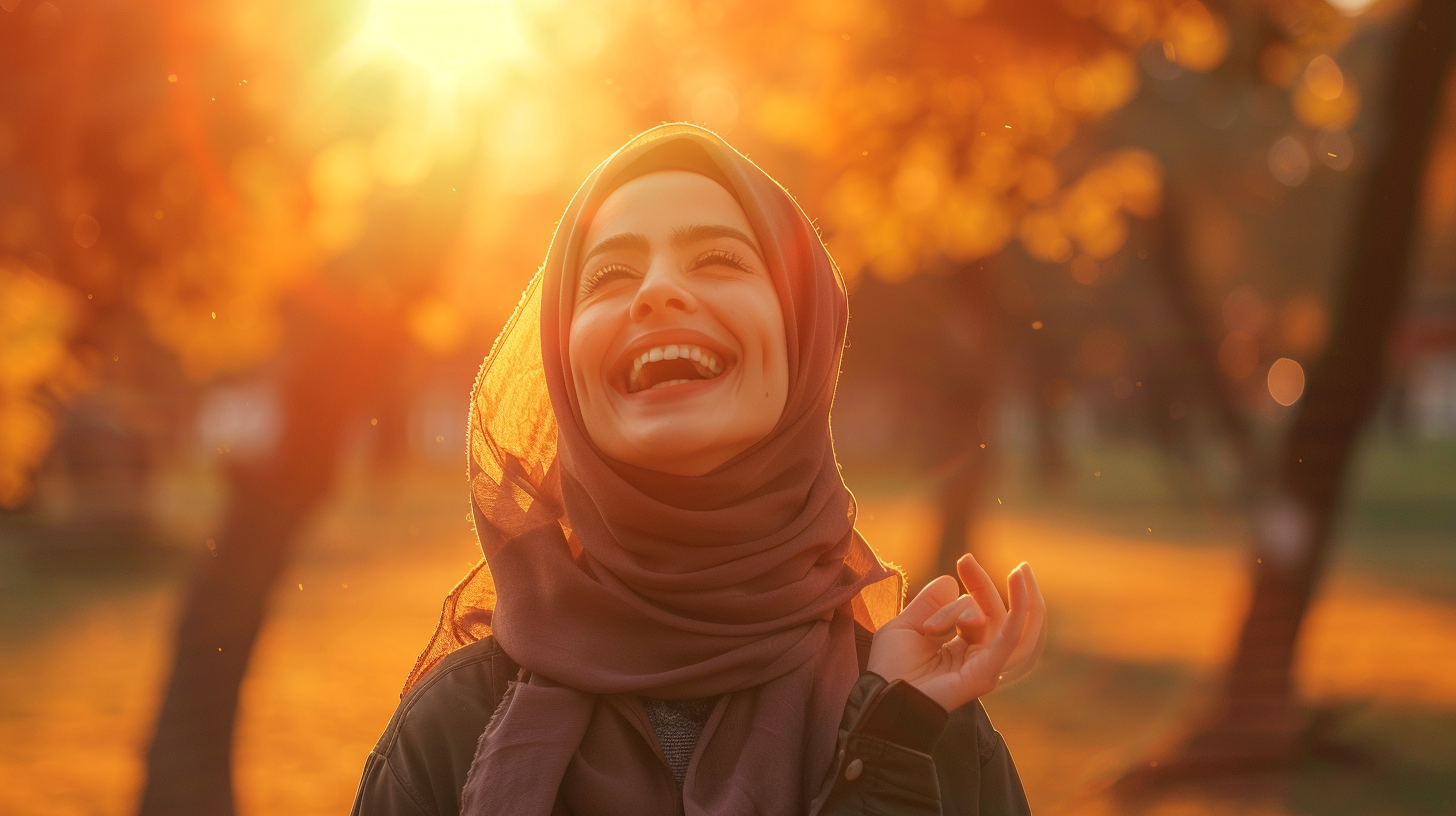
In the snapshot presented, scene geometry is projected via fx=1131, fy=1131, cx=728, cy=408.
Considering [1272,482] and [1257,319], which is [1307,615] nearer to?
[1272,482]

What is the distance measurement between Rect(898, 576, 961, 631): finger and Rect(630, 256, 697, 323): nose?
1.92 feet

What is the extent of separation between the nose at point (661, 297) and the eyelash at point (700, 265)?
75 mm

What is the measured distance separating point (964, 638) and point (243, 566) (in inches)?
165

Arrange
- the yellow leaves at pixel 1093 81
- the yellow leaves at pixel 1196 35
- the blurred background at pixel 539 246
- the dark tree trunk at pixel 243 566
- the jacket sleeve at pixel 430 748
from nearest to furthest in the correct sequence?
the jacket sleeve at pixel 430 748
the blurred background at pixel 539 246
the dark tree trunk at pixel 243 566
the yellow leaves at pixel 1196 35
the yellow leaves at pixel 1093 81

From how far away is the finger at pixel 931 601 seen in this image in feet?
5.80

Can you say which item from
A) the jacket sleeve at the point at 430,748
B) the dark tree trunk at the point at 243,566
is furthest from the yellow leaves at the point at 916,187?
the jacket sleeve at the point at 430,748

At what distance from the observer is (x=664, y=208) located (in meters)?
1.92

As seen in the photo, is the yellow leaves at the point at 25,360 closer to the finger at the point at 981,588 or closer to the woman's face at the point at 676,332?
the woman's face at the point at 676,332

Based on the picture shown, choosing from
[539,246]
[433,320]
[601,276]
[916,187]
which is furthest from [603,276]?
[539,246]

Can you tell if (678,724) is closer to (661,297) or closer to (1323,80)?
(661,297)

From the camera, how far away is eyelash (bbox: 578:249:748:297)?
1.92 meters

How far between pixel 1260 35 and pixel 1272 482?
2.54 metres

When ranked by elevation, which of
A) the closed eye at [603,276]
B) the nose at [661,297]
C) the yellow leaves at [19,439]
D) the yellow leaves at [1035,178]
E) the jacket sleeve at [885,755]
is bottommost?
the jacket sleeve at [885,755]

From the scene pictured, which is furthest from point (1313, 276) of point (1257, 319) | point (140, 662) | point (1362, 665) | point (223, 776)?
point (223, 776)
